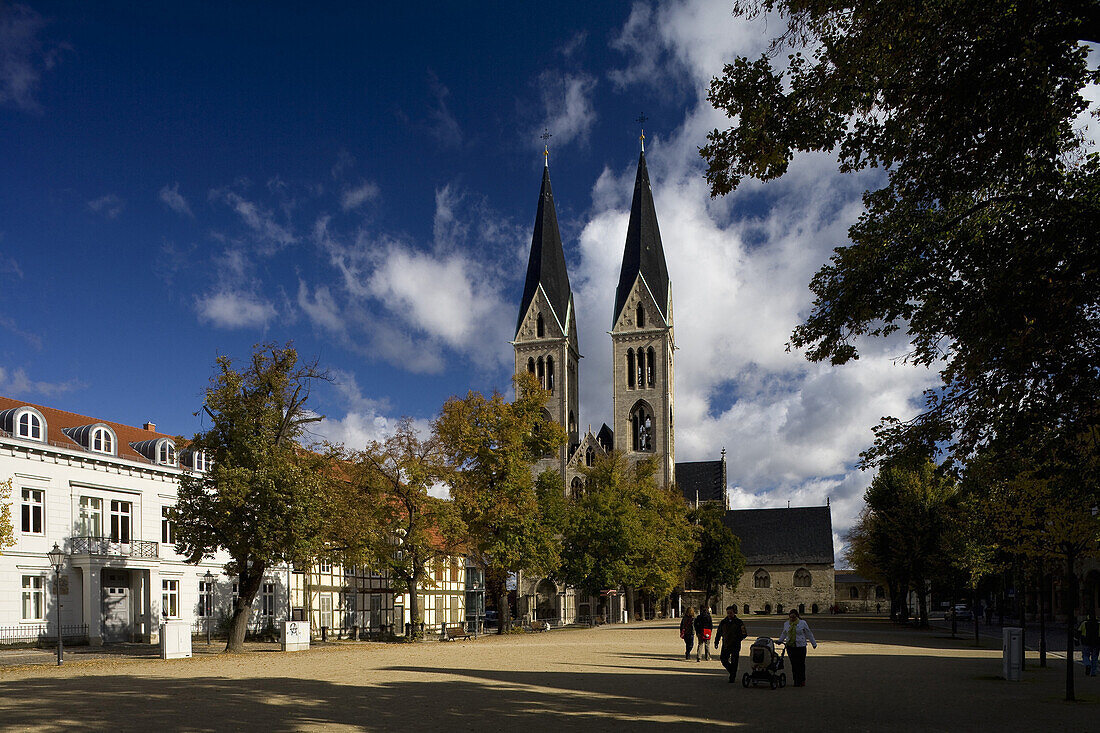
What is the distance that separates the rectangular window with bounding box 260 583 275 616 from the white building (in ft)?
7.15

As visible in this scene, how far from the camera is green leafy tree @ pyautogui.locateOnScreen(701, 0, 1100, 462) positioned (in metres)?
9.59

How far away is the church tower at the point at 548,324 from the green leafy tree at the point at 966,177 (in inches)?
3281

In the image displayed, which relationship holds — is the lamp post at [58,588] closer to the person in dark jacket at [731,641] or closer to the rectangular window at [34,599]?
the rectangular window at [34,599]

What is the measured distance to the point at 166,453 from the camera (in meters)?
42.3

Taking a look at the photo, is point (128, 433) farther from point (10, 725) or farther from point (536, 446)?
point (10, 725)

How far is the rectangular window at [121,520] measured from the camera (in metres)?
38.2

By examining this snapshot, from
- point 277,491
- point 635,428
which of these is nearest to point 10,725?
point 277,491

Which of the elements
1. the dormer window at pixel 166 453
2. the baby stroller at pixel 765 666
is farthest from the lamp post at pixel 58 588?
the baby stroller at pixel 765 666

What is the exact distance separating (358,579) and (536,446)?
1510 centimetres

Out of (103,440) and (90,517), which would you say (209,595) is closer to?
(90,517)

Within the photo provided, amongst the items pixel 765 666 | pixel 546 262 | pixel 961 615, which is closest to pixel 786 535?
pixel 961 615

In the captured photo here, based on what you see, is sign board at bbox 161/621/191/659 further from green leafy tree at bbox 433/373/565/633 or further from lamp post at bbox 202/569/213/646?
lamp post at bbox 202/569/213/646

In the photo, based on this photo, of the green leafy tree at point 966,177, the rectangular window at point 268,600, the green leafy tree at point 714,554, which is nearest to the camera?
the green leafy tree at point 966,177

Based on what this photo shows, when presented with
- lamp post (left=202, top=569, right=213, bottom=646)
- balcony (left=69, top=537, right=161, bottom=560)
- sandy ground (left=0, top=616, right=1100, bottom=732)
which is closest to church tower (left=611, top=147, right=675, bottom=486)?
lamp post (left=202, top=569, right=213, bottom=646)
